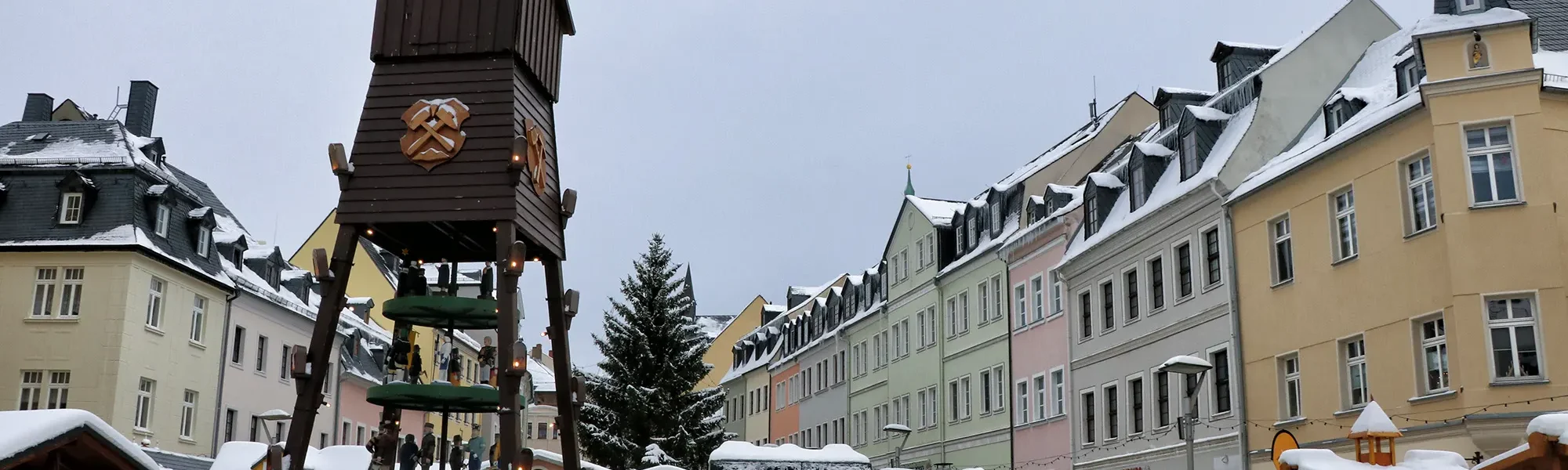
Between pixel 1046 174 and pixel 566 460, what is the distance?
27.0 meters

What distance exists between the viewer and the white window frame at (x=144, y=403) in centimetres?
3522

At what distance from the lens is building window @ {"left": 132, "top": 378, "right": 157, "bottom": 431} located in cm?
3531

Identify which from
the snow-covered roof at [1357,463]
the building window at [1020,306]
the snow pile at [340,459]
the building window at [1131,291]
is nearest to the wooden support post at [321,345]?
the snow pile at [340,459]

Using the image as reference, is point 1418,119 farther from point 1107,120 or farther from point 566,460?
point 1107,120

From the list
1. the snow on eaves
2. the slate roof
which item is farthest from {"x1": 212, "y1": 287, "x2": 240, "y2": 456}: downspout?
the slate roof

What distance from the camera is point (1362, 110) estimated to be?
25359 mm

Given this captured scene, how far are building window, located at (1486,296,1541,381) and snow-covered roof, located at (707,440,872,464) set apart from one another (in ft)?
34.5

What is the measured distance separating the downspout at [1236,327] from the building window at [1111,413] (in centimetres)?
567

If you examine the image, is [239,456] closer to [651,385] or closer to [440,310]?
[440,310]

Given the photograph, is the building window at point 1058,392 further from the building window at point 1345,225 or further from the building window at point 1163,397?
the building window at point 1345,225

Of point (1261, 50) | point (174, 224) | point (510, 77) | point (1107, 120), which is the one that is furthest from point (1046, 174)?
point (510, 77)

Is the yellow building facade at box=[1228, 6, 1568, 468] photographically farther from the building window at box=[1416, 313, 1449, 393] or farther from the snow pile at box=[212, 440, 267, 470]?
the snow pile at box=[212, 440, 267, 470]

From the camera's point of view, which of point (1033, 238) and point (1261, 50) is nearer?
point (1261, 50)

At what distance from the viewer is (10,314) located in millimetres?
35094
